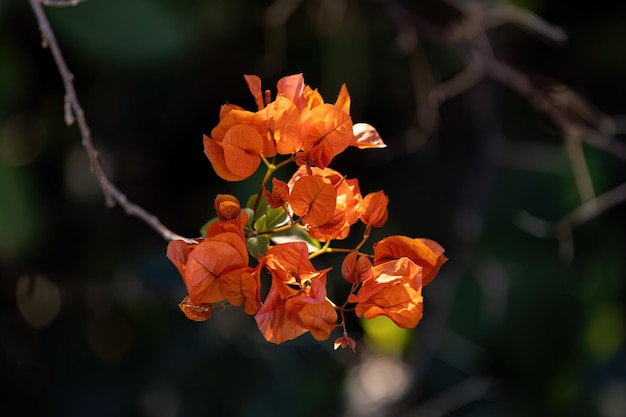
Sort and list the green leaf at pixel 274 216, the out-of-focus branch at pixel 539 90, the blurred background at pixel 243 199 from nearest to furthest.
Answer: the green leaf at pixel 274 216, the out-of-focus branch at pixel 539 90, the blurred background at pixel 243 199

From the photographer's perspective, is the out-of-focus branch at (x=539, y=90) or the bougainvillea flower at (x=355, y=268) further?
the out-of-focus branch at (x=539, y=90)

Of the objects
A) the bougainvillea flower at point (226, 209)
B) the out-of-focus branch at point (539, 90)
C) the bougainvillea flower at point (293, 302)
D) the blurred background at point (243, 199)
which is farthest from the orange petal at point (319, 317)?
the blurred background at point (243, 199)

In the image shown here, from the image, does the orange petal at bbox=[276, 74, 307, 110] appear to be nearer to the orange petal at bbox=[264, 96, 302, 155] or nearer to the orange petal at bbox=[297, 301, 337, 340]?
the orange petal at bbox=[264, 96, 302, 155]

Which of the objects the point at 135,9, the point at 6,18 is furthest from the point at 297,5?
the point at 6,18

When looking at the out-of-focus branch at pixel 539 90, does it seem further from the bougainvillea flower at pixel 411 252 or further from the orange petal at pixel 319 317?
the orange petal at pixel 319 317

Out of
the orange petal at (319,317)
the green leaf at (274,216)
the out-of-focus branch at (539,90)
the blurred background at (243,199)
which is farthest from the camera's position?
the blurred background at (243,199)

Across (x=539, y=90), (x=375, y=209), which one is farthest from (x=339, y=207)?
(x=539, y=90)

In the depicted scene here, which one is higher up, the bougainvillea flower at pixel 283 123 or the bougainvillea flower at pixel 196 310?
the bougainvillea flower at pixel 283 123

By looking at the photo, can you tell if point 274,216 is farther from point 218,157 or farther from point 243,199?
point 243,199
